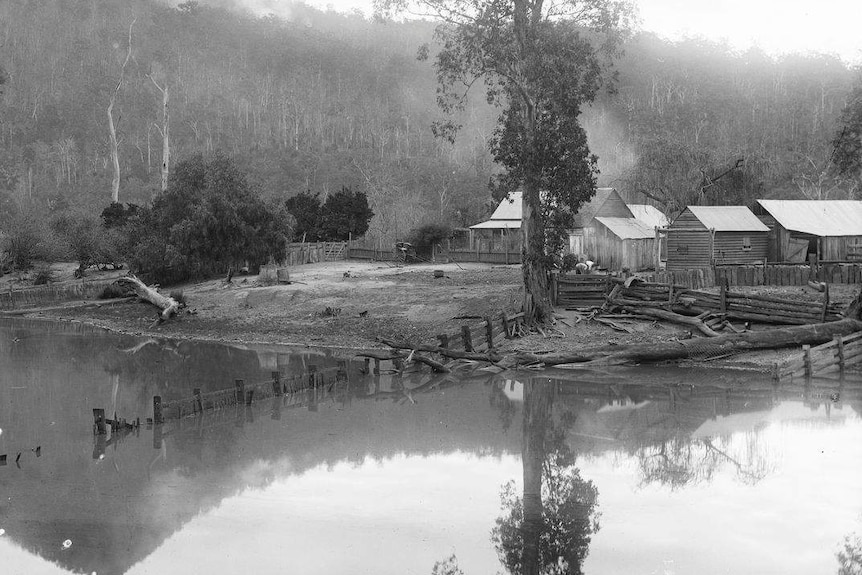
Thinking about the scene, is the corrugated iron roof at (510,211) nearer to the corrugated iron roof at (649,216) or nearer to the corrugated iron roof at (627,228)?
the corrugated iron roof at (649,216)

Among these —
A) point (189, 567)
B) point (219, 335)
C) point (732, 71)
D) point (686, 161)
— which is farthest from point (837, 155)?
point (732, 71)

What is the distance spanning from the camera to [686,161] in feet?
197

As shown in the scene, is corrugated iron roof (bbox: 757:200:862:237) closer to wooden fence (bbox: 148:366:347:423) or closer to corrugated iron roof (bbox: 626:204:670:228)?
corrugated iron roof (bbox: 626:204:670:228)

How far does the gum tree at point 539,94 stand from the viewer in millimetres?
29531

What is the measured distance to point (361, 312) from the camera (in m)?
33.5

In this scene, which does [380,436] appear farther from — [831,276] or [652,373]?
[831,276]

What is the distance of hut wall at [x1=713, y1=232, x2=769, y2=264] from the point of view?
4131 cm

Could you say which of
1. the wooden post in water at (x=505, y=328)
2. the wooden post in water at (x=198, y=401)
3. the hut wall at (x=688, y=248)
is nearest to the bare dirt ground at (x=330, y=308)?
the wooden post in water at (x=505, y=328)

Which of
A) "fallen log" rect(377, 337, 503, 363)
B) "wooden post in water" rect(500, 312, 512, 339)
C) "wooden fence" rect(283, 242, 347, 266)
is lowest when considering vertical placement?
"fallen log" rect(377, 337, 503, 363)

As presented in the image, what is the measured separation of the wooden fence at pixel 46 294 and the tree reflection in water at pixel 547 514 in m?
32.0

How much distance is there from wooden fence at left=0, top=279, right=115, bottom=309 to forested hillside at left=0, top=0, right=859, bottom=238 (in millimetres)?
21402

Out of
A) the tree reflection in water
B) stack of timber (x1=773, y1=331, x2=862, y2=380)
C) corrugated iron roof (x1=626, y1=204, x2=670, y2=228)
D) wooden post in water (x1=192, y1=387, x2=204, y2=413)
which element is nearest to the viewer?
the tree reflection in water

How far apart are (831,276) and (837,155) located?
8600mm

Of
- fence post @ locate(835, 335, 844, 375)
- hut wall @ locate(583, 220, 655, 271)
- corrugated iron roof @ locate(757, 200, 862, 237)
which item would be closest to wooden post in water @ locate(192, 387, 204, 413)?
fence post @ locate(835, 335, 844, 375)
